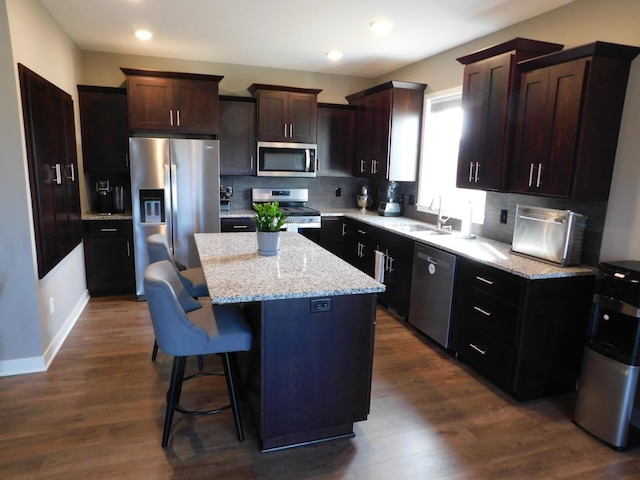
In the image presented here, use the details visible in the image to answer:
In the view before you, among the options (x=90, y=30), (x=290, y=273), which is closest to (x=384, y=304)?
(x=290, y=273)

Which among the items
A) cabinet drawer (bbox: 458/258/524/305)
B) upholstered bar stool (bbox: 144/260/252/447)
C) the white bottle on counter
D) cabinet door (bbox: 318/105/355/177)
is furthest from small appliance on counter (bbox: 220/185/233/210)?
cabinet drawer (bbox: 458/258/524/305)

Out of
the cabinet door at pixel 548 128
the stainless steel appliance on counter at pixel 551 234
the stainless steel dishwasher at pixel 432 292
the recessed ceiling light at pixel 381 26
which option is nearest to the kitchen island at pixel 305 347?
the stainless steel dishwasher at pixel 432 292

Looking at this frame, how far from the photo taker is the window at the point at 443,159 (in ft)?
13.5

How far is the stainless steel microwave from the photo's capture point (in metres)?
4.97

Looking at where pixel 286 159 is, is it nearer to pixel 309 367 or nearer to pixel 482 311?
pixel 482 311

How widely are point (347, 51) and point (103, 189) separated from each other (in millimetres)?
3029

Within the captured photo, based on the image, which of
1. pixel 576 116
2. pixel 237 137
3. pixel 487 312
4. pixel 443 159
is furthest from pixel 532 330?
pixel 237 137

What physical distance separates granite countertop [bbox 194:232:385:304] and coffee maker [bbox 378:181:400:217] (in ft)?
7.01

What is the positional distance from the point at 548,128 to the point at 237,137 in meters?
3.35

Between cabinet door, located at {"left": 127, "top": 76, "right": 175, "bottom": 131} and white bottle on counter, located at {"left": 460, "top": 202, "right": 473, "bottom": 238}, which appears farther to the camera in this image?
cabinet door, located at {"left": 127, "top": 76, "right": 175, "bottom": 131}

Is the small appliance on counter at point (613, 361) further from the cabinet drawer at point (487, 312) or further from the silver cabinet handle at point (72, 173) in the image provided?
the silver cabinet handle at point (72, 173)

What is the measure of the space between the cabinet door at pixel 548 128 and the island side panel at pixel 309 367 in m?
1.55

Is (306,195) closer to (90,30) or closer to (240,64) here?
(240,64)

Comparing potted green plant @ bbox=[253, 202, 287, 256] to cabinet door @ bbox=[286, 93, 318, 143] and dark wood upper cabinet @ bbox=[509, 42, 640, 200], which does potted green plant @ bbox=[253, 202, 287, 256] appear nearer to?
dark wood upper cabinet @ bbox=[509, 42, 640, 200]
